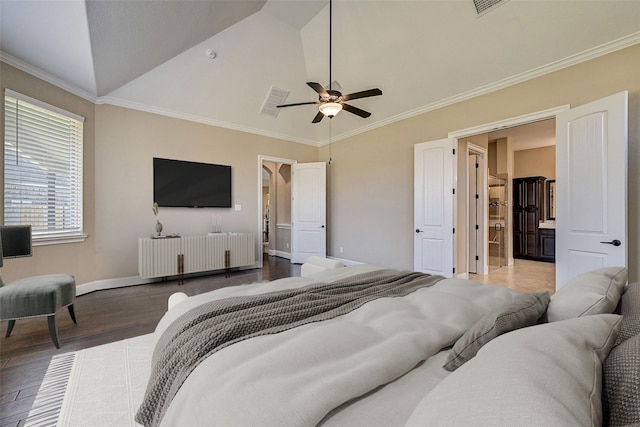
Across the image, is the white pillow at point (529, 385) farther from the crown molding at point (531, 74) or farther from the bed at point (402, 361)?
the crown molding at point (531, 74)

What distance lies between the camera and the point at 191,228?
4789mm

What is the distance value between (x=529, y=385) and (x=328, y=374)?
0.49 m

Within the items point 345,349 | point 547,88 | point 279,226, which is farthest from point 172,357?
point 279,226

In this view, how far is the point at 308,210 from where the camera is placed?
599 cm

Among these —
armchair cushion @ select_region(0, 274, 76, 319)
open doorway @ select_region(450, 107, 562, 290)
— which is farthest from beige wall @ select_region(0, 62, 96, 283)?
open doorway @ select_region(450, 107, 562, 290)

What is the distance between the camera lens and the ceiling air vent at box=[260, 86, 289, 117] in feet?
16.3

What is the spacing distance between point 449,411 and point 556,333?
1.39ft

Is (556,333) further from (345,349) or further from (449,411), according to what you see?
(345,349)

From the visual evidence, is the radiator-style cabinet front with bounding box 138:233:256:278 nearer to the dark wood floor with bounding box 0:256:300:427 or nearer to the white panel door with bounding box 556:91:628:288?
the dark wood floor with bounding box 0:256:300:427

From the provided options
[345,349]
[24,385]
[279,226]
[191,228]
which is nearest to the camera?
[345,349]

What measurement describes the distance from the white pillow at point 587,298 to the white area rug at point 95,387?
217 centimetres

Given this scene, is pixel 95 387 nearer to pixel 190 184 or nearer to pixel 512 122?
pixel 190 184

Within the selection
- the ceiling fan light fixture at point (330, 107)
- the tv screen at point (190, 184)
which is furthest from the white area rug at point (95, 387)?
the ceiling fan light fixture at point (330, 107)

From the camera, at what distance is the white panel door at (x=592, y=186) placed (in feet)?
8.04
